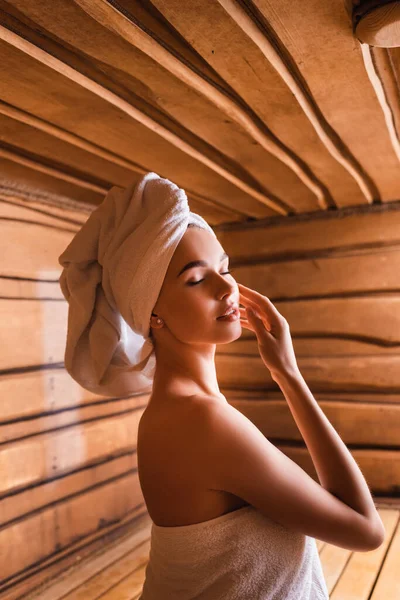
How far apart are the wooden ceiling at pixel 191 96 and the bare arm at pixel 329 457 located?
3.35 feet

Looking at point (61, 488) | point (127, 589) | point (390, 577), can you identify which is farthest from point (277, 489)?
point (61, 488)

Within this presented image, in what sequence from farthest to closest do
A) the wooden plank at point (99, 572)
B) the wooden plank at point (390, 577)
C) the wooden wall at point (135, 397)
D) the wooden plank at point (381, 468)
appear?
the wooden plank at point (381, 468)
the wooden wall at point (135, 397)
the wooden plank at point (99, 572)
the wooden plank at point (390, 577)

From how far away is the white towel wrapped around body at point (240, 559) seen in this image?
1.55 meters

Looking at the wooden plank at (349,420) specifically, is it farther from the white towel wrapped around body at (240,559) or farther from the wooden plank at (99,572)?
the white towel wrapped around body at (240,559)

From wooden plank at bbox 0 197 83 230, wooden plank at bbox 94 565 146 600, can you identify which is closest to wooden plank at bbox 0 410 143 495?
wooden plank at bbox 94 565 146 600

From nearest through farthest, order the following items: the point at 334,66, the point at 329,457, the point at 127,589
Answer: the point at 329,457, the point at 334,66, the point at 127,589

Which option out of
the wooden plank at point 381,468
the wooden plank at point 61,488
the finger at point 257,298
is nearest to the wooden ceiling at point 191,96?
the finger at point 257,298

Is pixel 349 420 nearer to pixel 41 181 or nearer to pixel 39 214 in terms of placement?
pixel 39 214

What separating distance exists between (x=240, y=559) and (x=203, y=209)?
347 centimetres

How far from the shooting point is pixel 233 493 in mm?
1547

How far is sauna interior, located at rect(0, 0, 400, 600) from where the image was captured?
6.48 ft

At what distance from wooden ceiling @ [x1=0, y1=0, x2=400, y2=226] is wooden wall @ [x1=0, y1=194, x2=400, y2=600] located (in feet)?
1.93

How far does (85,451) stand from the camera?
4.08 metres

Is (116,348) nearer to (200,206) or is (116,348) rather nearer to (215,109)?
(215,109)
